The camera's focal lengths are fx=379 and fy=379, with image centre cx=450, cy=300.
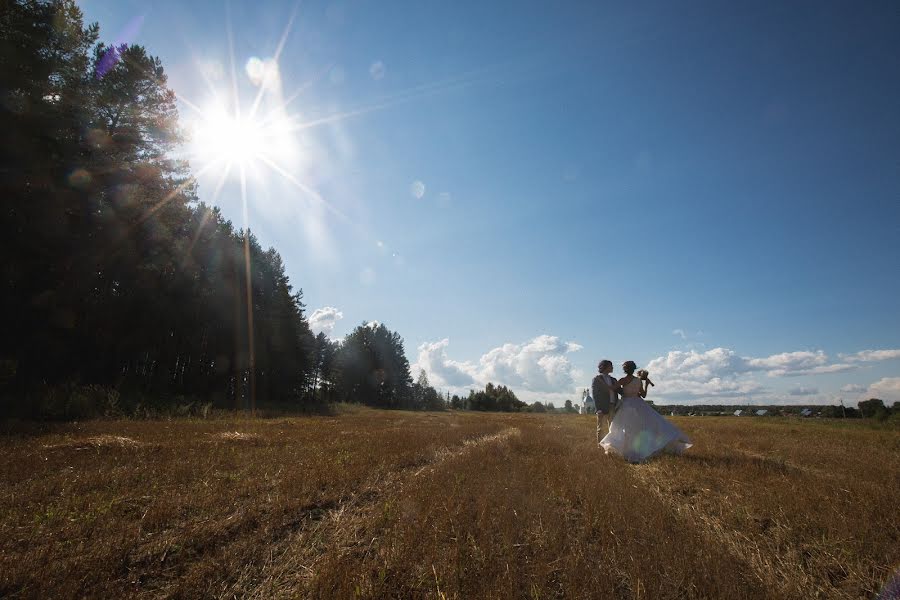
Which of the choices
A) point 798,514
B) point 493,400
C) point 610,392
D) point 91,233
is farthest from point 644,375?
point 493,400

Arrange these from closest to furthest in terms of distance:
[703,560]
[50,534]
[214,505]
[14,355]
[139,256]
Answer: [703,560] → [50,534] → [214,505] → [14,355] → [139,256]

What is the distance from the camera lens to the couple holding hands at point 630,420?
9969 millimetres

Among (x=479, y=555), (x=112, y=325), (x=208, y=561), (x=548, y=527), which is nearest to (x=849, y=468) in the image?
(x=548, y=527)

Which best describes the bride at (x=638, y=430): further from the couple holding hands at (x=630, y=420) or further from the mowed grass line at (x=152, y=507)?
the mowed grass line at (x=152, y=507)

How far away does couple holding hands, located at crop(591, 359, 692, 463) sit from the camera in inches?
392

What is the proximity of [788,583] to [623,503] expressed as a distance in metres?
2.07

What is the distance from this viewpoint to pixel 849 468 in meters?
7.82

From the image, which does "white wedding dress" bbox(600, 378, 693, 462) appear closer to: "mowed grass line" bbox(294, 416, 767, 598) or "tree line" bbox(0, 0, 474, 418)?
"mowed grass line" bbox(294, 416, 767, 598)

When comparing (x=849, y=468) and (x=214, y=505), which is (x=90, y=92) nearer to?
(x=214, y=505)

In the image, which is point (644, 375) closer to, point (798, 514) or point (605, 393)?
point (605, 393)

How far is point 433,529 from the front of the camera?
429 centimetres

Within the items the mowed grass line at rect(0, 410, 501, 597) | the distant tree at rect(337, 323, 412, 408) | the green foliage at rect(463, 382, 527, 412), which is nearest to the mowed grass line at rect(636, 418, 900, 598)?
the mowed grass line at rect(0, 410, 501, 597)

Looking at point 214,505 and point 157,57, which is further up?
point 157,57

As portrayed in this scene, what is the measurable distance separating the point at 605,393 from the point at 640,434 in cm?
158
